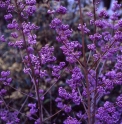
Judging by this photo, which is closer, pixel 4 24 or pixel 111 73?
pixel 111 73

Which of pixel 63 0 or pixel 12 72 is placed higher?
pixel 63 0

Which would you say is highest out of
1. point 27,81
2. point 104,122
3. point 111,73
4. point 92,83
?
point 111,73

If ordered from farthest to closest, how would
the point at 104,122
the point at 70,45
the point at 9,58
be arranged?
the point at 9,58 < the point at 104,122 < the point at 70,45

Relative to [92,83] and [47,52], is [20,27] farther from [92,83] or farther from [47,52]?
[92,83]

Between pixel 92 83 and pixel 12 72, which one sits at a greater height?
pixel 92 83

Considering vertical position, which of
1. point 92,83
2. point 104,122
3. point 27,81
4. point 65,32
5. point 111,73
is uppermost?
point 65,32

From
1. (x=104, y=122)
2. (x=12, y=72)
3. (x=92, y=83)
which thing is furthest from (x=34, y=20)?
(x=104, y=122)

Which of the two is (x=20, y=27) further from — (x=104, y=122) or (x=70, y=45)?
(x=104, y=122)

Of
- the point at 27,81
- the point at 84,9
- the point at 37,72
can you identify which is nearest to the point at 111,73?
the point at 37,72

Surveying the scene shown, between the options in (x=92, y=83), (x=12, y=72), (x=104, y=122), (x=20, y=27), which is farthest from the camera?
(x=12, y=72)
